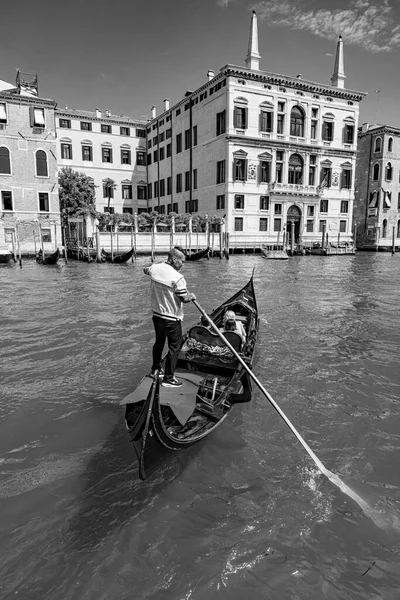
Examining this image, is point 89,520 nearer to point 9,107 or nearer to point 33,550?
point 33,550

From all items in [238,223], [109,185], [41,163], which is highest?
[41,163]

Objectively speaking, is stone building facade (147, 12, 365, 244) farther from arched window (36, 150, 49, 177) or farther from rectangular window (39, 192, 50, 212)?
arched window (36, 150, 49, 177)

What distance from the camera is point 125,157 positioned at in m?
36.6

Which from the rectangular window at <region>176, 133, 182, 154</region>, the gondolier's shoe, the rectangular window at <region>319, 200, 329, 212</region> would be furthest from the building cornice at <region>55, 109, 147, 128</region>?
the gondolier's shoe

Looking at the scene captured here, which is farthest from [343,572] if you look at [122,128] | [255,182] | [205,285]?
[122,128]


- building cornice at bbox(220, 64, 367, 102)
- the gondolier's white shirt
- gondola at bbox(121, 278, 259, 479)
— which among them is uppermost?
building cornice at bbox(220, 64, 367, 102)

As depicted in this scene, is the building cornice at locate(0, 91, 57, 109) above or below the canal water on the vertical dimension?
above

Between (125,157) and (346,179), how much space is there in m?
18.9

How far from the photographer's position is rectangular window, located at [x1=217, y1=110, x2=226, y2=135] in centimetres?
2755

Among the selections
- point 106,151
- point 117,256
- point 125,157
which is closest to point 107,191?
point 106,151

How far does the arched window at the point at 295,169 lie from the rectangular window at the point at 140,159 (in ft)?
47.5

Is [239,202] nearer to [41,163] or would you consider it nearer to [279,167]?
[279,167]

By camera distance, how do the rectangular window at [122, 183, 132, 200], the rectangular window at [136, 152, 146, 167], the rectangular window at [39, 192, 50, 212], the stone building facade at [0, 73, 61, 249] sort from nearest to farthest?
the stone building facade at [0, 73, 61, 249]
the rectangular window at [39, 192, 50, 212]
the rectangular window at [122, 183, 132, 200]
the rectangular window at [136, 152, 146, 167]

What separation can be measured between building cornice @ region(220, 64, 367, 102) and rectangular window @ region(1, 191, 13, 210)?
50.9 ft
